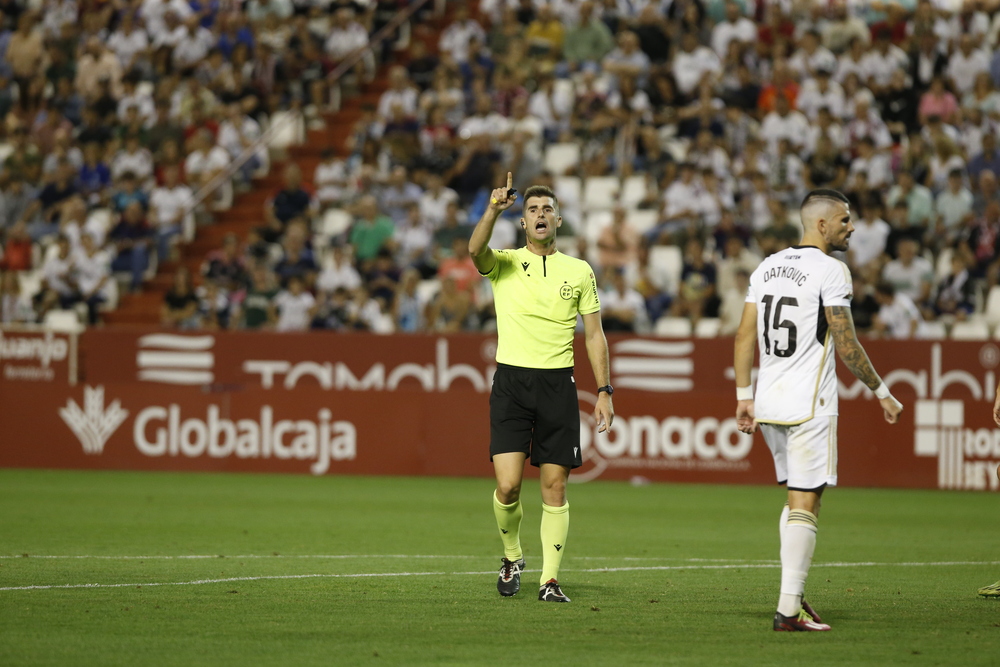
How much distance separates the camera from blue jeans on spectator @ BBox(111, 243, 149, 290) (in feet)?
77.8

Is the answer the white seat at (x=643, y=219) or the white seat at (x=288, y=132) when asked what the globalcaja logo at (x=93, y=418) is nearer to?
the white seat at (x=643, y=219)

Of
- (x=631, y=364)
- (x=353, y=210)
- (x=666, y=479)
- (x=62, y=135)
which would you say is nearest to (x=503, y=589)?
(x=666, y=479)

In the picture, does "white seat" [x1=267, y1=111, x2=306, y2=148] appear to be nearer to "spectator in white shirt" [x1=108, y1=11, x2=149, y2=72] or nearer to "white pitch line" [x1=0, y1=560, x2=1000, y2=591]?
"spectator in white shirt" [x1=108, y1=11, x2=149, y2=72]

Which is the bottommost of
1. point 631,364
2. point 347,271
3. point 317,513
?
point 317,513

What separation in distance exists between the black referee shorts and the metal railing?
16727 mm

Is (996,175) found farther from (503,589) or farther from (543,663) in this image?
(543,663)

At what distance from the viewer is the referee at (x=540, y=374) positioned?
8789 millimetres

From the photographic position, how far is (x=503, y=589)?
8.84 meters

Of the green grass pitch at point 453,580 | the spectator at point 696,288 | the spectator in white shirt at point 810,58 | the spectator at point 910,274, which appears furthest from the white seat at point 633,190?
the green grass pitch at point 453,580

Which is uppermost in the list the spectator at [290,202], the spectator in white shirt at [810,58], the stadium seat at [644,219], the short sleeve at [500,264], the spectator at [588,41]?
the spectator at [588,41]

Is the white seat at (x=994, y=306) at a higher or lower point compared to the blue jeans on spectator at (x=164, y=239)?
lower

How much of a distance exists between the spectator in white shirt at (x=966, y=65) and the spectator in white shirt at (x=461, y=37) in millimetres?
8179

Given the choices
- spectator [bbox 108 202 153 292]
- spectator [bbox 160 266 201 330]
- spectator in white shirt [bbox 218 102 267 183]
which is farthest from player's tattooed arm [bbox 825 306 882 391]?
spectator in white shirt [bbox 218 102 267 183]

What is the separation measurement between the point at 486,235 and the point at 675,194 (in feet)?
44.4
